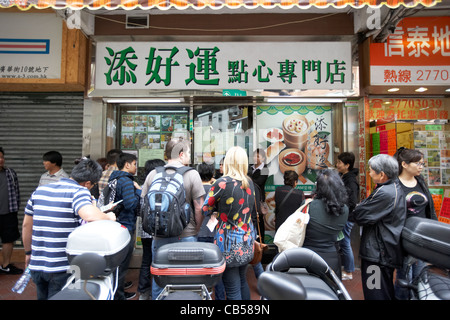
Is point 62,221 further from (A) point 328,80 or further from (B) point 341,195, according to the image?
(A) point 328,80

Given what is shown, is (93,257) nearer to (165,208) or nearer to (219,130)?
(165,208)

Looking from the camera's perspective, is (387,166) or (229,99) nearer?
(387,166)

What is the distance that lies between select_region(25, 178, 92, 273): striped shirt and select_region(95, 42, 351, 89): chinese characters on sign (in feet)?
11.4

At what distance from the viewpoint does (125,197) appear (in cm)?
363

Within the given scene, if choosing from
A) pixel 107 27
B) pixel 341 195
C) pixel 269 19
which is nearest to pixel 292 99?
pixel 269 19

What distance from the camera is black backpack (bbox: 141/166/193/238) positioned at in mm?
2775

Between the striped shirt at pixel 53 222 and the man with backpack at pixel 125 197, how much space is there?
1151 millimetres

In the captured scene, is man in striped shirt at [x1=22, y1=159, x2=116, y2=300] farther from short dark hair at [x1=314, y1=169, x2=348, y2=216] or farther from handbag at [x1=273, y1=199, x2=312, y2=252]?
short dark hair at [x1=314, y1=169, x2=348, y2=216]

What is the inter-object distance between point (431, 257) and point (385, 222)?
63 cm

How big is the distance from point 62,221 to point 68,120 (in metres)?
4.06

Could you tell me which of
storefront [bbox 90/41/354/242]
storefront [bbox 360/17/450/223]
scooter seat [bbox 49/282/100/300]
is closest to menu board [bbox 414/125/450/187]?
storefront [bbox 360/17/450/223]

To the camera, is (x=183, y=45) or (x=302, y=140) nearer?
(x=183, y=45)

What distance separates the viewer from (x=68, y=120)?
19.2 ft

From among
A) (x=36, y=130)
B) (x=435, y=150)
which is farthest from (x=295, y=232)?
(x=36, y=130)
